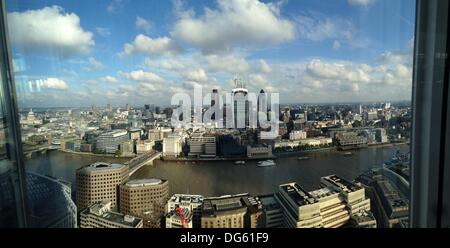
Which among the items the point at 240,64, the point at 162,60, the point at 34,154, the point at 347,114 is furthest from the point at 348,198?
the point at 34,154

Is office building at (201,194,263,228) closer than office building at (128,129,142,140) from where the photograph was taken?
Yes

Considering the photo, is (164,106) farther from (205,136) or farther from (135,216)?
(135,216)

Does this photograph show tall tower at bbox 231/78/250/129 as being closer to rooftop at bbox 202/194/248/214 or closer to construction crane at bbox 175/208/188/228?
rooftop at bbox 202/194/248/214

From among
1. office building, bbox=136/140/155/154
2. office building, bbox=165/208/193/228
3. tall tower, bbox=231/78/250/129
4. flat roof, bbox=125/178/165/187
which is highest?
tall tower, bbox=231/78/250/129

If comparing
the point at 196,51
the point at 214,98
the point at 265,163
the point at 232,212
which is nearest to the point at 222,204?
the point at 232,212

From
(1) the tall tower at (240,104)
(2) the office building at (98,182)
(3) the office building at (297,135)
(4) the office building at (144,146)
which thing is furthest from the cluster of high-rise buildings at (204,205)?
(1) the tall tower at (240,104)

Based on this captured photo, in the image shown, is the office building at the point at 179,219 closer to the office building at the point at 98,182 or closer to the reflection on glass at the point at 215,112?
the reflection on glass at the point at 215,112

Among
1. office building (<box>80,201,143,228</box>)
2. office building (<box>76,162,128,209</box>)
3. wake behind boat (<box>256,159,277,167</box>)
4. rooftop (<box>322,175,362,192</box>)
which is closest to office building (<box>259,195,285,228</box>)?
wake behind boat (<box>256,159,277,167</box>)
